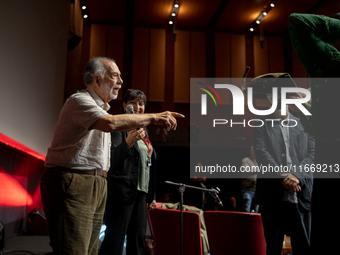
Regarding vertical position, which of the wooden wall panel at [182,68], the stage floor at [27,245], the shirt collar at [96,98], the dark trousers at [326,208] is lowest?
the stage floor at [27,245]

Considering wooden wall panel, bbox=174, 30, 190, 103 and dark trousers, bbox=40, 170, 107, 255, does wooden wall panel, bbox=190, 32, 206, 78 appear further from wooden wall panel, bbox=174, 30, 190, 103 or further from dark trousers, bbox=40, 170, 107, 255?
dark trousers, bbox=40, 170, 107, 255

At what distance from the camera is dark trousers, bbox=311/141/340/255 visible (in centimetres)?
92

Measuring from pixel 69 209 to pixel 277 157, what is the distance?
4.75ft

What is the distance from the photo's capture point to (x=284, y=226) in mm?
1979

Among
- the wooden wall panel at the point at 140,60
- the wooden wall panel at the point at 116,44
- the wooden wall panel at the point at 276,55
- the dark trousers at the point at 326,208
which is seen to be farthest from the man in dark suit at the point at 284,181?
the wooden wall panel at the point at 276,55

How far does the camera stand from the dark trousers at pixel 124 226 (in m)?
1.94

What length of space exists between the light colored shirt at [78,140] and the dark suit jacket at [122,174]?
1.45 feet

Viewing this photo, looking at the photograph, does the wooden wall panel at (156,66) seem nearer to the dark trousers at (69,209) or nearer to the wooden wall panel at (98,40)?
the wooden wall panel at (98,40)

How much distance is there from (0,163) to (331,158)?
3.30 metres

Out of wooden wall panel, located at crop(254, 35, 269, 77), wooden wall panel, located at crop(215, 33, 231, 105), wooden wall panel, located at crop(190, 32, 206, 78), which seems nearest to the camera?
wooden wall panel, located at crop(215, 33, 231, 105)

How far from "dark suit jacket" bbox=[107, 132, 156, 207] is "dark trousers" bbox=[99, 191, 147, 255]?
5cm

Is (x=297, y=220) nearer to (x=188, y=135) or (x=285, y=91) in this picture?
(x=285, y=91)

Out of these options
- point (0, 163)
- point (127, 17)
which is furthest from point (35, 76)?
point (127, 17)

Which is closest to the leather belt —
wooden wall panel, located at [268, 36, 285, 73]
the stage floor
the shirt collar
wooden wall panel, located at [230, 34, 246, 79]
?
the shirt collar
